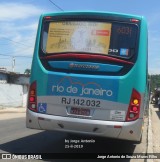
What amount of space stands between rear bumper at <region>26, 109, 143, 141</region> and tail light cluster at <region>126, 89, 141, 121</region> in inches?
4.7

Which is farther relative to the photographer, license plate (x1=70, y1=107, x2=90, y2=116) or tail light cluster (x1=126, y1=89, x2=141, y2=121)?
license plate (x1=70, y1=107, x2=90, y2=116)

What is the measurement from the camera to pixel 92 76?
8.89 meters

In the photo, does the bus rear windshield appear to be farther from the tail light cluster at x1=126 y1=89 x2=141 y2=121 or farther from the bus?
the tail light cluster at x1=126 y1=89 x2=141 y2=121

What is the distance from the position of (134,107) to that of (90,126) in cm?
105

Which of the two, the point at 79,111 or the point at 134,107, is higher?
the point at 134,107

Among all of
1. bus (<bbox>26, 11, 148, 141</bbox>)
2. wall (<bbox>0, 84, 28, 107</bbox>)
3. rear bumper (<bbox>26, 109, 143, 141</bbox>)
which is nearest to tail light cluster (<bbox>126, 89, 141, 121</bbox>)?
bus (<bbox>26, 11, 148, 141</bbox>)

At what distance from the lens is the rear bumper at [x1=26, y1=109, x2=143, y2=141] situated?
8.63 metres

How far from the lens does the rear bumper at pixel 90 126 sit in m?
8.63

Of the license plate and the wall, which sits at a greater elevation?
the license plate

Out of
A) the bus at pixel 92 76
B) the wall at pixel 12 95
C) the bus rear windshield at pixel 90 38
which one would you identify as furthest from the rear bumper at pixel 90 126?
the wall at pixel 12 95

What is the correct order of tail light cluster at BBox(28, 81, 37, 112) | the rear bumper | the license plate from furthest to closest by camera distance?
tail light cluster at BBox(28, 81, 37, 112) → the license plate → the rear bumper

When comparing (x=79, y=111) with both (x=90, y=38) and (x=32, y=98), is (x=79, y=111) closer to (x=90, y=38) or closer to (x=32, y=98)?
(x=32, y=98)

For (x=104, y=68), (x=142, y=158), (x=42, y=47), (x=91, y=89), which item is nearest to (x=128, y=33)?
(x=104, y=68)

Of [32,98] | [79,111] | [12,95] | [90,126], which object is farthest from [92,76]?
[12,95]
